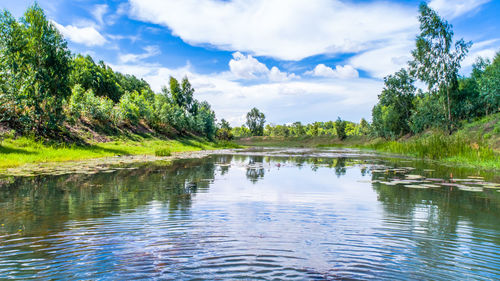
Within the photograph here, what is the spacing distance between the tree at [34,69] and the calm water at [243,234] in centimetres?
1417

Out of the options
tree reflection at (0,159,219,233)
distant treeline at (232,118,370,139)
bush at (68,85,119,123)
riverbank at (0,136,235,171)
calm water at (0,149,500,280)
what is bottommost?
calm water at (0,149,500,280)

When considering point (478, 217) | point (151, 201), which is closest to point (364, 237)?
point (478, 217)

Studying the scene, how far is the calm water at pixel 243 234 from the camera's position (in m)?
3.34

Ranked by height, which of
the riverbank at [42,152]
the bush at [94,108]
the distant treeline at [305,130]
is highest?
the distant treeline at [305,130]

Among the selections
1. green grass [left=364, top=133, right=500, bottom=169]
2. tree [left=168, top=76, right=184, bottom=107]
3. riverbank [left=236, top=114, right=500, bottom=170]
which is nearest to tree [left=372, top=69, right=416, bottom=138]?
riverbank [left=236, top=114, right=500, bottom=170]

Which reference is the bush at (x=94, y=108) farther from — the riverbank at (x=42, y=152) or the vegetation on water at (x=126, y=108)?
the riverbank at (x=42, y=152)

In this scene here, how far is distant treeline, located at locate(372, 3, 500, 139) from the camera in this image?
37.4m

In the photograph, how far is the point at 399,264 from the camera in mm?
3574

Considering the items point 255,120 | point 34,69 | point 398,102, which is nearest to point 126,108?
point 34,69

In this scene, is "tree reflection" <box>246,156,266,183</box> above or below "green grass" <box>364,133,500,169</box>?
below

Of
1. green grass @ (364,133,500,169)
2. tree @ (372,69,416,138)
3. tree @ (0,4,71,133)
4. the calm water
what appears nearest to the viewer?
the calm water

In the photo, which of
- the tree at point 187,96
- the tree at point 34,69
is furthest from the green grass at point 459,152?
the tree at point 187,96

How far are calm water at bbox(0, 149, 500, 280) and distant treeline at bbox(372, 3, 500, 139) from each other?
36.2 m

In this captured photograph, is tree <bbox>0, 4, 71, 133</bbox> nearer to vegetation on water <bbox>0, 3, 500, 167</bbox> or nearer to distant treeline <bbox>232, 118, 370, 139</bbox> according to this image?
vegetation on water <bbox>0, 3, 500, 167</bbox>
